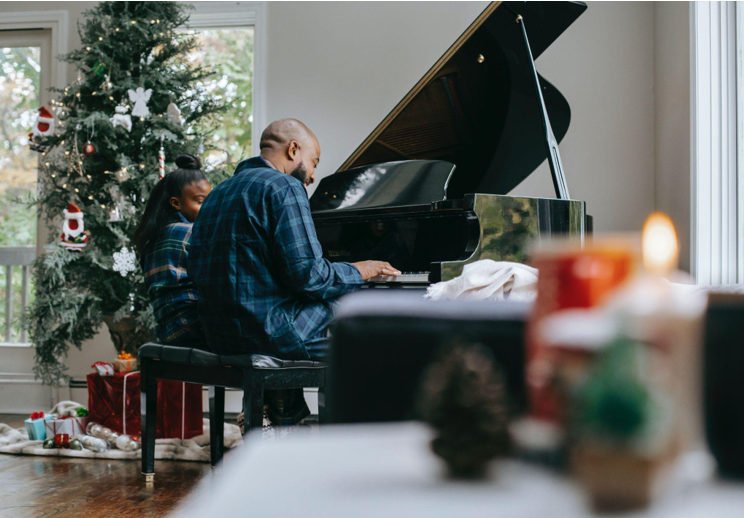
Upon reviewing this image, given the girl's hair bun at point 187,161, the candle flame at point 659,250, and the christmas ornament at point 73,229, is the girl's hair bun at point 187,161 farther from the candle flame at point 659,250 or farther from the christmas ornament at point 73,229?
the candle flame at point 659,250

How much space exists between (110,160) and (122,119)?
27 centimetres

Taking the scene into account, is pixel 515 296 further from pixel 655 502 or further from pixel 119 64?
pixel 119 64

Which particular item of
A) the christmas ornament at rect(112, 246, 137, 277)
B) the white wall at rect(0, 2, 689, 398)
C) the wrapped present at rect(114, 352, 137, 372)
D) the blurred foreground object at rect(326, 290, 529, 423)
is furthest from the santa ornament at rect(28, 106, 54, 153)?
the blurred foreground object at rect(326, 290, 529, 423)

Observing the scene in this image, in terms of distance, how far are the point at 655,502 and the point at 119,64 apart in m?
3.86

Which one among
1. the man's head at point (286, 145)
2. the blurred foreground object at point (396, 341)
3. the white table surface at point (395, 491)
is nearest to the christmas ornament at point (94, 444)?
the man's head at point (286, 145)

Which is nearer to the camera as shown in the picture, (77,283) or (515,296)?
(515,296)

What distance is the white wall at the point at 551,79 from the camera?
372cm

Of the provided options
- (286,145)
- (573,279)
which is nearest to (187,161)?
(286,145)

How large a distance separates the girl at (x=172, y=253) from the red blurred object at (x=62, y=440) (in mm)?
1047

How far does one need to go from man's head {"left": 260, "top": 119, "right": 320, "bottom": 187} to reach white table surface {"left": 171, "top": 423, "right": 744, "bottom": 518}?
A: 6.57 ft

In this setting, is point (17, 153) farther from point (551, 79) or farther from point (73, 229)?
point (551, 79)

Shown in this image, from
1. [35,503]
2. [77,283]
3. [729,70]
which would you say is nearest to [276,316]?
[35,503]

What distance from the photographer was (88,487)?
7.79 feet

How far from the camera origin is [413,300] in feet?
1.77
